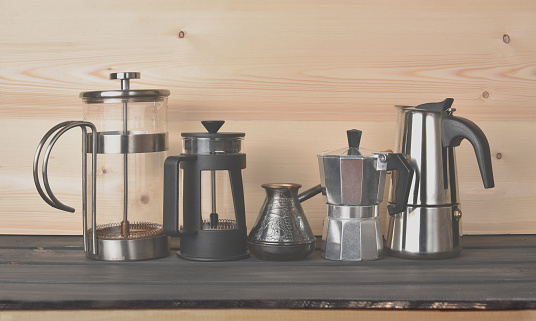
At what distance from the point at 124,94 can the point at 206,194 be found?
239 mm

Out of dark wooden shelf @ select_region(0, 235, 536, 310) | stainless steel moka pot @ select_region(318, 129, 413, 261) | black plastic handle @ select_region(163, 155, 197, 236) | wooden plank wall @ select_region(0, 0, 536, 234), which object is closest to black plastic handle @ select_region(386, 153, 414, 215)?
stainless steel moka pot @ select_region(318, 129, 413, 261)

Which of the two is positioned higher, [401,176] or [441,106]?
[441,106]

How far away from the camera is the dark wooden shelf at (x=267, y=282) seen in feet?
3.01

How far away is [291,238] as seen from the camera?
115 centimetres

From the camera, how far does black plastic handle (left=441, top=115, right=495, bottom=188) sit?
3.76 feet

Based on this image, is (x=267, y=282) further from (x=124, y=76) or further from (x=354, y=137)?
(x=124, y=76)

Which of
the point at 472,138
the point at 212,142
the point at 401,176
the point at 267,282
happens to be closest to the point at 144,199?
the point at 212,142

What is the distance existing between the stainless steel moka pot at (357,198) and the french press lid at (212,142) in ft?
0.57

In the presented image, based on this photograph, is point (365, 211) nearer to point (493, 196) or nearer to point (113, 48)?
point (493, 196)

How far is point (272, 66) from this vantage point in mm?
1372

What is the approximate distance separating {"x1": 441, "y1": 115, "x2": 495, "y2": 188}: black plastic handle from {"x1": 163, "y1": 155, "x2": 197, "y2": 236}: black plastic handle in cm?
49

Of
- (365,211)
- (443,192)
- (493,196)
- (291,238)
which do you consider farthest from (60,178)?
(493,196)

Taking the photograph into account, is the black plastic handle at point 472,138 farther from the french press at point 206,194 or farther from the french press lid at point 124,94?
the french press lid at point 124,94

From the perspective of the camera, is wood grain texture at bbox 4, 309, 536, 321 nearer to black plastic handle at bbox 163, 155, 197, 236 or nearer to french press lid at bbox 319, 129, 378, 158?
black plastic handle at bbox 163, 155, 197, 236
